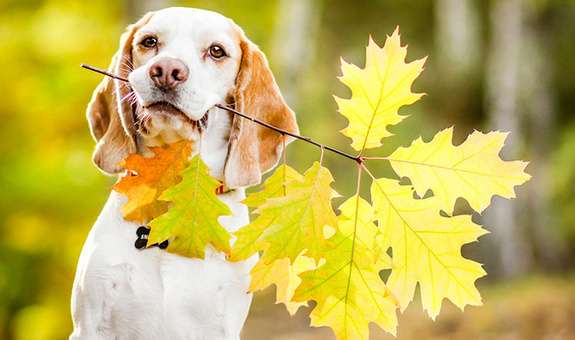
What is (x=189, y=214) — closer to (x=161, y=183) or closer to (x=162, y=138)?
(x=161, y=183)

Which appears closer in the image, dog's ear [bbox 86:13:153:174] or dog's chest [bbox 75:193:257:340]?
dog's chest [bbox 75:193:257:340]

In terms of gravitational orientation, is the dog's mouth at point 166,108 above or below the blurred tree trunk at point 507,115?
below

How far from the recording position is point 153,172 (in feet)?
6.97

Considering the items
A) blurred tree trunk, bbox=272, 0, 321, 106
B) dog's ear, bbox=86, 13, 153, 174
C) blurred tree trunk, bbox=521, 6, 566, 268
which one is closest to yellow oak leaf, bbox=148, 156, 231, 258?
dog's ear, bbox=86, 13, 153, 174

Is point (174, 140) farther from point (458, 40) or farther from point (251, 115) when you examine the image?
point (458, 40)

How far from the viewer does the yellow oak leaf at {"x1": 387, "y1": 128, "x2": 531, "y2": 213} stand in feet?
6.72

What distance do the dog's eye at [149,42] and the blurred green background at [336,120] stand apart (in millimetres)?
3320

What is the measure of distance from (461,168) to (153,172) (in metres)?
0.80

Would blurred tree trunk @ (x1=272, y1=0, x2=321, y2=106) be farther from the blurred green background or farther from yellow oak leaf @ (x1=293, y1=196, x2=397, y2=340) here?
yellow oak leaf @ (x1=293, y1=196, x2=397, y2=340)

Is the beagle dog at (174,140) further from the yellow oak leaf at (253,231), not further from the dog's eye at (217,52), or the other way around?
the yellow oak leaf at (253,231)

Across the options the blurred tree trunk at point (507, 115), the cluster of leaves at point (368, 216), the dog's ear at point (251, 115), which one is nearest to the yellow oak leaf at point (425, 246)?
the cluster of leaves at point (368, 216)

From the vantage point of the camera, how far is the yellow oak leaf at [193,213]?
Answer: 201 cm

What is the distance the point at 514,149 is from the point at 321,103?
5.14 metres

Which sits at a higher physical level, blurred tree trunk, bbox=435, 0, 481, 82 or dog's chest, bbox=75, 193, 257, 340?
blurred tree trunk, bbox=435, 0, 481, 82
